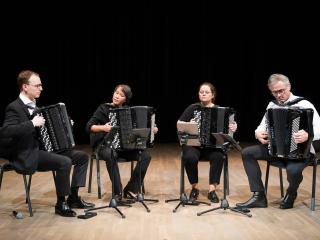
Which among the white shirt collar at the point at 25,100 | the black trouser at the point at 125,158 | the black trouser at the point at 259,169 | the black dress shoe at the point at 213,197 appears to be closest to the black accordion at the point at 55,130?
the white shirt collar at the point at 25,100

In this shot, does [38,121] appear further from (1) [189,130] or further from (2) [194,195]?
(2) [194,195]

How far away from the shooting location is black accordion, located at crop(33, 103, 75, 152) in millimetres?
3855

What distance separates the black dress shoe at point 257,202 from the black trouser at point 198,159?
509 millimetres

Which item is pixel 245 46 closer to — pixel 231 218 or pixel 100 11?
pixel 100 11

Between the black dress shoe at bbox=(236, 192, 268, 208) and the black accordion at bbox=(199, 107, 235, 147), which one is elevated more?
the black accordion at bbox=(199, 107, 235, 147)

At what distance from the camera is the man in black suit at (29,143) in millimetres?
3760

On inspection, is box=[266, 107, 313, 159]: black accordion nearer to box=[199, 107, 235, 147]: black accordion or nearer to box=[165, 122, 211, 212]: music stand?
box=[199, 107, 235, 147]: black accordion

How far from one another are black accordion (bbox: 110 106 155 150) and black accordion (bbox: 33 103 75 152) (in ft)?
1.33

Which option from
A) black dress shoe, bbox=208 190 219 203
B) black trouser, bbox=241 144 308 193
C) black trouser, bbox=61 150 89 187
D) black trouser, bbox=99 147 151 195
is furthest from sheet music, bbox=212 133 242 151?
black trouser, bbox=61 150 89 187

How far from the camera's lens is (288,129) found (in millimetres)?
3988

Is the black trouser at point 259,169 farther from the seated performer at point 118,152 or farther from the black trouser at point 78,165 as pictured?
the black trouser at point 78,165

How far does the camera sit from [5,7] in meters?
8.63

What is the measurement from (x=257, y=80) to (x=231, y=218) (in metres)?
6.03

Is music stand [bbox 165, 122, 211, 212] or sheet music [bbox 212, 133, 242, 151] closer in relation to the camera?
sheet music [bbox 212, 133, 242, 151]
